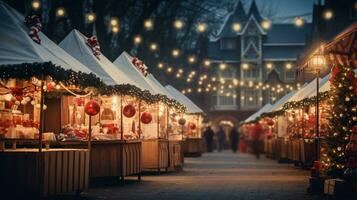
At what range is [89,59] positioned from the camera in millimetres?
20172

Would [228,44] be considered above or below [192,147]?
above

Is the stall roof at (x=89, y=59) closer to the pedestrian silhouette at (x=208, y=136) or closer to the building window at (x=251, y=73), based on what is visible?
the pedestrian silhouette at (x=208, y=136)

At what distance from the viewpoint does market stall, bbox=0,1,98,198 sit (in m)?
13.9

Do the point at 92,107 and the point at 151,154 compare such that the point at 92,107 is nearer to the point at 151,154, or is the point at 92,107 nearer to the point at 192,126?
the point at 151,154

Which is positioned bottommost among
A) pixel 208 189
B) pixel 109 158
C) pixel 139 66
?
pixel 208 189

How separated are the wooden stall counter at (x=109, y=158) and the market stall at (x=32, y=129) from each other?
1.13 metres

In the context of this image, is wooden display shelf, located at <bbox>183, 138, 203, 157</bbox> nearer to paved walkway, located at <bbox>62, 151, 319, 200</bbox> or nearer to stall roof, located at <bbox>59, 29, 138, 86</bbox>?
paved walkway, located at <bbox>62, 151, 319, 200</bbox>

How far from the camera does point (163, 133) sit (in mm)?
27922

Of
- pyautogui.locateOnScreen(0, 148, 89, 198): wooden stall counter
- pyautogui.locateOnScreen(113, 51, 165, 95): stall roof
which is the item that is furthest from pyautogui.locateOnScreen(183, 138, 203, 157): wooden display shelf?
pyautogui.locateOnScreen(0, 148, 89, 198): wooden stall counter

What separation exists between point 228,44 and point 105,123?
7654 cm

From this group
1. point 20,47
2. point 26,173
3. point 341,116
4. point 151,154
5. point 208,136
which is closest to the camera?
point 26,173

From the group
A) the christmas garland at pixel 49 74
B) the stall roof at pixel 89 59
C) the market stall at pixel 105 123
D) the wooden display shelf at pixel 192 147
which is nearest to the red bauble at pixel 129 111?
the market stall at pixel 105 123

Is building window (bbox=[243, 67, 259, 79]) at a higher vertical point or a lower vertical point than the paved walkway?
higher

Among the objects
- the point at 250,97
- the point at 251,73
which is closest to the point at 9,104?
the point at 250,97
